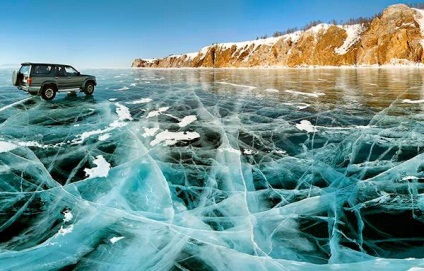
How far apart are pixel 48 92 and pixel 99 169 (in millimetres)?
10500

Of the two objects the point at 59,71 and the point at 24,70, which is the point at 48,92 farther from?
the point at 24,70

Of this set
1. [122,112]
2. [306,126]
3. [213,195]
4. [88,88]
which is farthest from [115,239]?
[88,88]

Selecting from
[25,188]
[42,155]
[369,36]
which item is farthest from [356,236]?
[369,36]

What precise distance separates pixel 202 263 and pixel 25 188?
12.2 ft

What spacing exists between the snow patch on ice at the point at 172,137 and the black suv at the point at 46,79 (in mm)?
8638

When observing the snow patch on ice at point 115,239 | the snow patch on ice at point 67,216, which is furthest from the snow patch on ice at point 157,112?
the snow patch on ice at point 115,239

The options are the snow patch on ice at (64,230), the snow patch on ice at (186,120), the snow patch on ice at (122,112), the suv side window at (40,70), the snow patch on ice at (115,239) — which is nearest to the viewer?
the snow patch on ice at (115,239)

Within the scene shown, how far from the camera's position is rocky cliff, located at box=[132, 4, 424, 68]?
77.2m

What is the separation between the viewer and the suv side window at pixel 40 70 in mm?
13781

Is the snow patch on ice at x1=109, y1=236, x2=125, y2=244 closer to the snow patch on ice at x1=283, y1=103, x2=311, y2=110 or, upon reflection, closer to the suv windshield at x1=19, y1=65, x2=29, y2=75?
the snow patch on ice at x1=283, y1=103, x2=311, y2=110

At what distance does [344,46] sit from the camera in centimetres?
9619

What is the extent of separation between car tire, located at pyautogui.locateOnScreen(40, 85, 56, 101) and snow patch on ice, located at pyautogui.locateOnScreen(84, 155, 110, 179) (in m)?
9.66

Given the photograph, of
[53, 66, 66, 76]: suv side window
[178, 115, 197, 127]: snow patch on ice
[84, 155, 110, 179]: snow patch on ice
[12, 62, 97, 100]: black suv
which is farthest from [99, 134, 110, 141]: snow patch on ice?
[53, 66, 66, 76]: suv side window

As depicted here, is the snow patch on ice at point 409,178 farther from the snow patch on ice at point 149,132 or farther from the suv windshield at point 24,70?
the suv windshield at point 24,70
